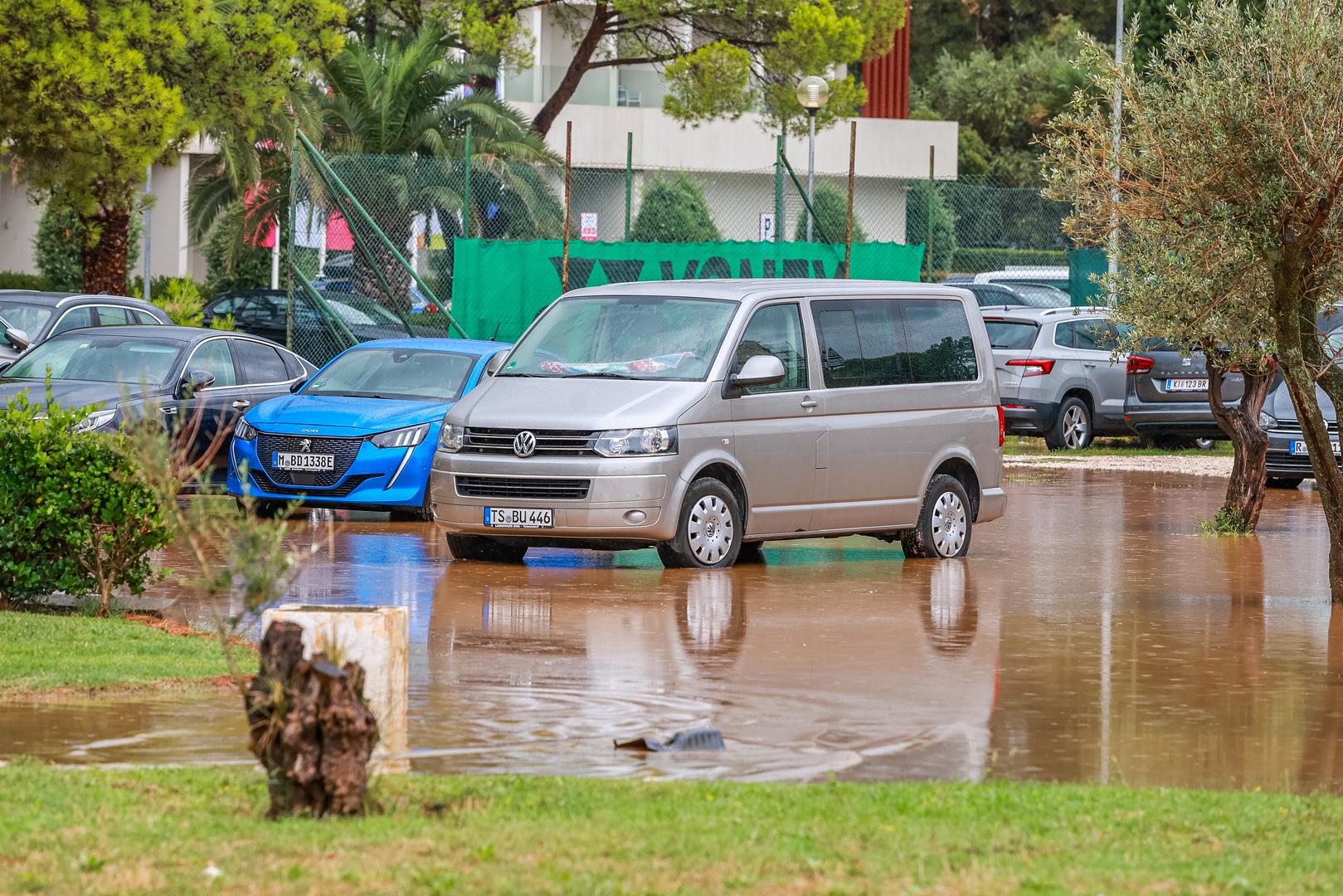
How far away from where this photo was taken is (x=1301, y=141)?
1172 centimetres

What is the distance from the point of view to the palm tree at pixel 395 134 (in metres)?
30.3

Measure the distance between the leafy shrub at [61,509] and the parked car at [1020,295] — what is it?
24.6 meters

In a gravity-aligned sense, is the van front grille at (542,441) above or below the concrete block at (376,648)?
above

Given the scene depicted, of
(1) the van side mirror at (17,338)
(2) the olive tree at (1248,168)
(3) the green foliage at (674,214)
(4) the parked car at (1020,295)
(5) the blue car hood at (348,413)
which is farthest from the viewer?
(3) the green foliage at (674,214)

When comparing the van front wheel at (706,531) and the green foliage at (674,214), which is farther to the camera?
the green foliage at (674,214)

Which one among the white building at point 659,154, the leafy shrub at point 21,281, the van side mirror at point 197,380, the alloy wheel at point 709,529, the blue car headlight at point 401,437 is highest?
the white building at point 659,154

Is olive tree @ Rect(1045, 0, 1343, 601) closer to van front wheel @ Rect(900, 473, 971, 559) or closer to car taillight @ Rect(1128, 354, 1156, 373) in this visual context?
van front wheel @ Rect(900, 473, 971, 559)

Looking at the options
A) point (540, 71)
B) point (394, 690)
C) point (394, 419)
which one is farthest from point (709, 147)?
point (394, 690)

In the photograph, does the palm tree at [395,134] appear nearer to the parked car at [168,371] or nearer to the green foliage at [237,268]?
the green foliage at [237,268]

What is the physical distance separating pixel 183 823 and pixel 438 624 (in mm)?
5286

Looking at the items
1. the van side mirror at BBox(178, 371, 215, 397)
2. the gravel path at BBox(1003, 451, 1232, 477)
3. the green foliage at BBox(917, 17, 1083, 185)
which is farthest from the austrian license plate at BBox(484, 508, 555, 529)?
the green foliage at BBox(917, 17, 1083, 185)

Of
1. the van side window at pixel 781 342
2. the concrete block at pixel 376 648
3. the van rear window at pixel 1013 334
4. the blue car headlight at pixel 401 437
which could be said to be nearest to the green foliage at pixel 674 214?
the van rear window at pixel 1013 334

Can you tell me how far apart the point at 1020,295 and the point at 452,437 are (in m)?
23.0

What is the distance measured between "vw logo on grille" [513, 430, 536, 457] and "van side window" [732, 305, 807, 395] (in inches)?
62.2
